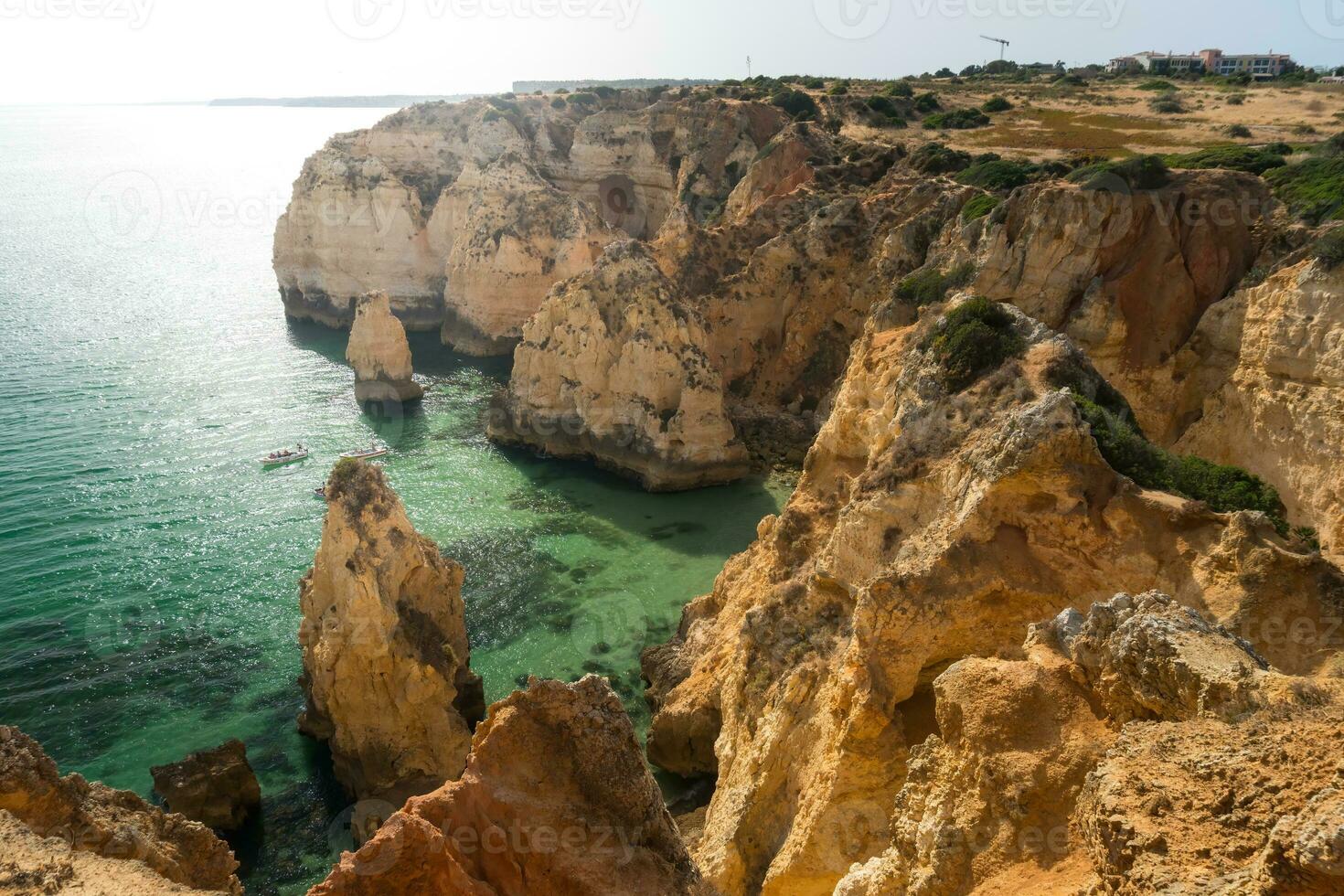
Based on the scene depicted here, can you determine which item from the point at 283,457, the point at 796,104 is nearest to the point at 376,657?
the point at 283,457

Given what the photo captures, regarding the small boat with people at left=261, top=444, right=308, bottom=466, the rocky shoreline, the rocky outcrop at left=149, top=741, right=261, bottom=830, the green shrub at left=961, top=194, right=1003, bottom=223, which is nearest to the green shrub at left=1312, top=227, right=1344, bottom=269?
the rocky shoreline

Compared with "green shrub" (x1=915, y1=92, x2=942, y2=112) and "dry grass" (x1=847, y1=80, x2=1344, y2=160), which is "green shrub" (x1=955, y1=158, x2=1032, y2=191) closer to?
"dry grass" (x1=847, y1=80, x2=1344, y2=160)

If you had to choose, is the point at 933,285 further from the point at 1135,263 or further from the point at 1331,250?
the point at 1331,250

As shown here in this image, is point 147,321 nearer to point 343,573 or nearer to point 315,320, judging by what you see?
point 315,320

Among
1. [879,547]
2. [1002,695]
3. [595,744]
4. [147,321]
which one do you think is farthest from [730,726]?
[147,321]

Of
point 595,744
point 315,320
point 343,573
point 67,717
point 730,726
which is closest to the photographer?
point 595,744

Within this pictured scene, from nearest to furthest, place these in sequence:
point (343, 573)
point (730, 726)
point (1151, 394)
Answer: point (730, 726), point (343, 573), point (1151, 394)
